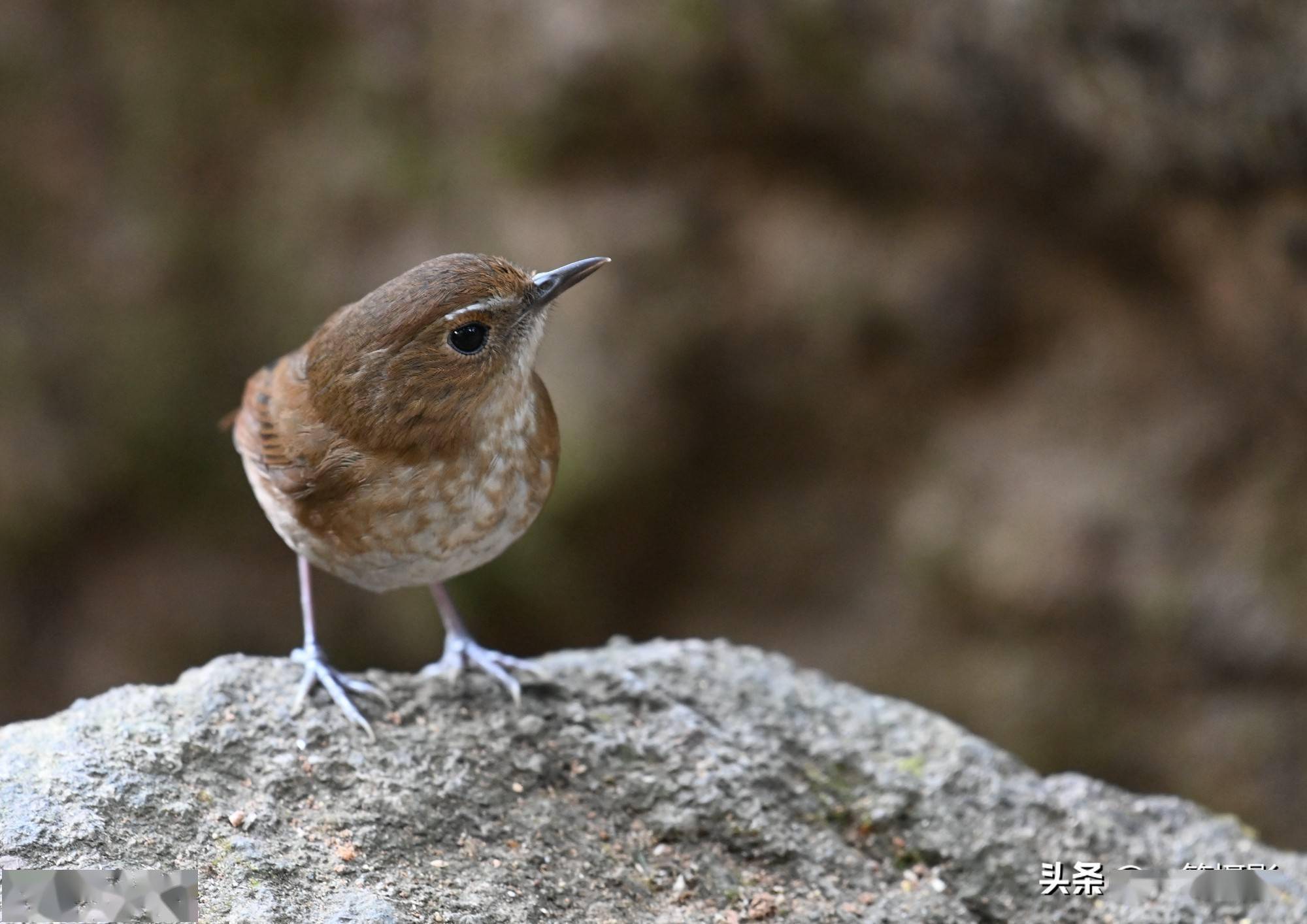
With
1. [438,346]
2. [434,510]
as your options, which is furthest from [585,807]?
[438,346]

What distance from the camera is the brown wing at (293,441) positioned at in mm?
3393

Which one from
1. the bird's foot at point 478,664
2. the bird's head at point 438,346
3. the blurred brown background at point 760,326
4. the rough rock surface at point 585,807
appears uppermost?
the blurred brown background at point 760,326

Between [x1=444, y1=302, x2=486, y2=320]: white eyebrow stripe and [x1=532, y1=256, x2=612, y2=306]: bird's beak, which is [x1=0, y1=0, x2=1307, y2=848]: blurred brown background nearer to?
[x1=532, y1=256, x2=612, y2=306]: bird's beak

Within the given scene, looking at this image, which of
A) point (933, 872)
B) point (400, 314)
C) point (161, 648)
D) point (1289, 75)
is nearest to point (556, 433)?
point (400, 314)

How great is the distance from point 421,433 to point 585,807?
1106 millimetres

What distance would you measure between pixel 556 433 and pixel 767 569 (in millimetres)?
4042

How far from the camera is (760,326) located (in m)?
7.18

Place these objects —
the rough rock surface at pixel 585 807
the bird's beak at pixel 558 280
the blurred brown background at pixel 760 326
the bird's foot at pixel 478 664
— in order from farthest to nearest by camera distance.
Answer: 1. the blurred brown background at pixel 760 326
2. the bird's foot at pixel 478 664
3. the bird's beak at pixel 558 280
4. the rough rock surface at pixel 585 807

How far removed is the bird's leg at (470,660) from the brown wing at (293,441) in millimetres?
734

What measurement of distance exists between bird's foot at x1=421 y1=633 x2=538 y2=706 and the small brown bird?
0.36 metres

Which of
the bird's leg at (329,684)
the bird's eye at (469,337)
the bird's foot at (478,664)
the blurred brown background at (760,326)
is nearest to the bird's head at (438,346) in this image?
the bird's eye at (469,337)

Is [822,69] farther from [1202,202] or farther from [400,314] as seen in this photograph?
[400,314]

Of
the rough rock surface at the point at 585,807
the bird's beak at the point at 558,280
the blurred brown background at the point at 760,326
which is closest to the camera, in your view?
the rough rock surface at the point at 585,807

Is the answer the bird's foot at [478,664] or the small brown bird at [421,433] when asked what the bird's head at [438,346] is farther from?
the bird's foot at [478,664]
